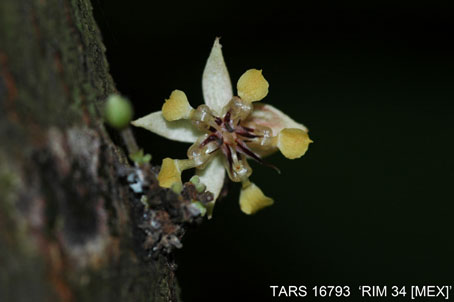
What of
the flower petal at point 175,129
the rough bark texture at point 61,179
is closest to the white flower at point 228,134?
the flower petal at point 175,129

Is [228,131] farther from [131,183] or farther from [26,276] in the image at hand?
[26,276]

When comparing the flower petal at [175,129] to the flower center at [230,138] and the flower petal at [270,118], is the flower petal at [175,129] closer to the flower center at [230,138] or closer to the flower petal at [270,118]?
the flower center at [230,138]

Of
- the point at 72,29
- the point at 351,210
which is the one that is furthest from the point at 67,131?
the point at 351,210

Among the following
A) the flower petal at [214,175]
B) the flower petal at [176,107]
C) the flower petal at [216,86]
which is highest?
the flower petal at [216,86]

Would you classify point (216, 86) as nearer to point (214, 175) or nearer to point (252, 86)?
point (252, 86)

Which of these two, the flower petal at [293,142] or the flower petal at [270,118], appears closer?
the flower petal at [293,142]

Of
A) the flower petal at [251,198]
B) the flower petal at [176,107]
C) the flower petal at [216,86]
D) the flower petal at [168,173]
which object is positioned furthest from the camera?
the flower petal at [216,86]

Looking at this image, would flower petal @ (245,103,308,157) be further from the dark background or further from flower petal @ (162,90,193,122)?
the dark background
